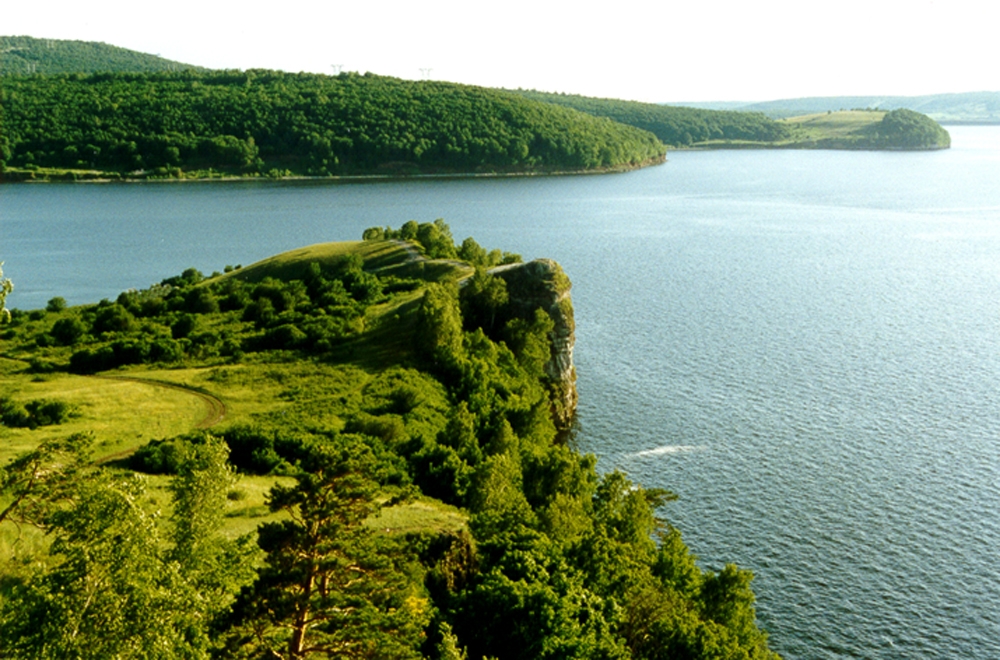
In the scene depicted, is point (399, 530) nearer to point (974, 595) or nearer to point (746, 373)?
point (974, 595)

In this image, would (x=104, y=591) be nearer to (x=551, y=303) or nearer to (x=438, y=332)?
(x=438, y=332)

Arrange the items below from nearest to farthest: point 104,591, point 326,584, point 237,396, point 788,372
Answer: point 104,591
point 326,584
point 237,396
point 788,372

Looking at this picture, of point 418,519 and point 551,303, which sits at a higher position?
point 551,303

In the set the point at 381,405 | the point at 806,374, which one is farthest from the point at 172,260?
the point at 806,374

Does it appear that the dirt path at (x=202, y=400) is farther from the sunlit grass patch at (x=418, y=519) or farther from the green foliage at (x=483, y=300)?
the green foliage at (x=483, y=300)

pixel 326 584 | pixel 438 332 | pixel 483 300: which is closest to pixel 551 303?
pixel 483 300

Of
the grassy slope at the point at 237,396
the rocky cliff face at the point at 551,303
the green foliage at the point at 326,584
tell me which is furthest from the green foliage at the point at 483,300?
the green foliage at the point at 326,584

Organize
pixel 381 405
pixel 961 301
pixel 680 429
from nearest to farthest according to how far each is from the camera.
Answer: pixel 381 405, pixel 680 429, pixel 961 301
